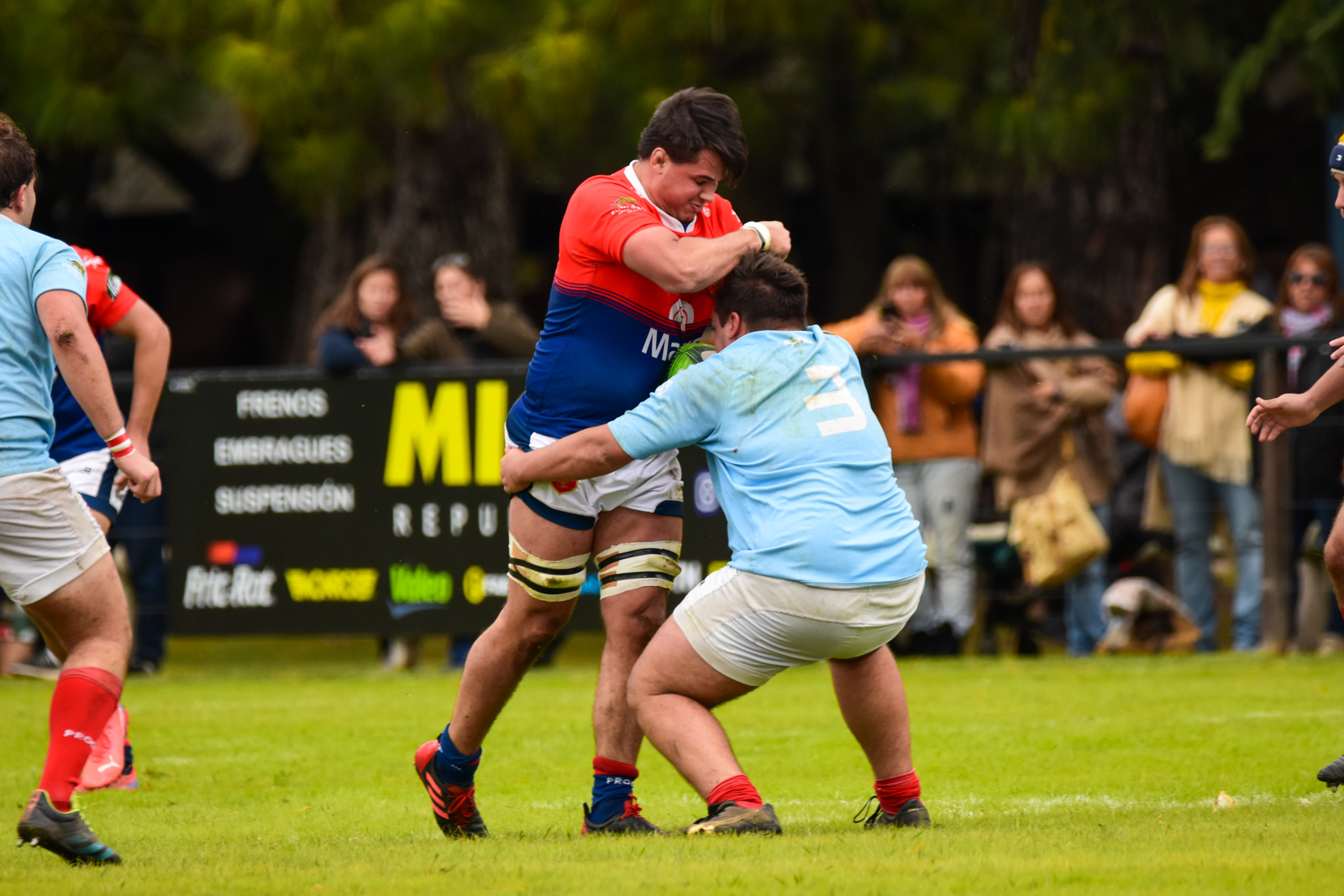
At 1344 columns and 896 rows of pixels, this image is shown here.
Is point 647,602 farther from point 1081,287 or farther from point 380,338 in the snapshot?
point 1081,287

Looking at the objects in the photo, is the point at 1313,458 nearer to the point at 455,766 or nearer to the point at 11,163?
the point at 455,766

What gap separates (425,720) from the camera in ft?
26.4

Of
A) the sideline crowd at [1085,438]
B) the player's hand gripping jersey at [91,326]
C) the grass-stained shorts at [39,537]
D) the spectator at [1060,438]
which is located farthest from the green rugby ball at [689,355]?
the spectator at [1060,438]

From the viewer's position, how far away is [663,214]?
5.04m

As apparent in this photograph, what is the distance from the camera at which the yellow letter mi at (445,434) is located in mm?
10227

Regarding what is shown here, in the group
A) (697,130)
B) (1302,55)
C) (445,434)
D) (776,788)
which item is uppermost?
(1302,55)

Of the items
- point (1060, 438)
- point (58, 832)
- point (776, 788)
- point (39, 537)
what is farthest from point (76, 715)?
point (1060, 438)

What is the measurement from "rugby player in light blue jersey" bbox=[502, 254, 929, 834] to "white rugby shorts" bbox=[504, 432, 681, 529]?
0.23m

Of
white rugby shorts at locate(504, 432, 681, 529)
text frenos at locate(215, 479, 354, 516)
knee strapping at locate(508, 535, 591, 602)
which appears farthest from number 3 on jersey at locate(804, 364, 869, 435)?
text frenos at locate(215, 479, 354, 516)

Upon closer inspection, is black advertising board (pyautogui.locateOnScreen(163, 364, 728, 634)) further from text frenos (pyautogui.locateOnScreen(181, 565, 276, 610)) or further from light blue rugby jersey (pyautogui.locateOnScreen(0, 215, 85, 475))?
light blue rugby jersey (pyautogui.locateOnScreen(0, 215, 85, 475))

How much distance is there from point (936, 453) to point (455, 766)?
548 cm

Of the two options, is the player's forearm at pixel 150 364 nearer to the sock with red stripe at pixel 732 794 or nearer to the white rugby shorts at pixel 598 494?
the white rugby shorts at pixel 598 494

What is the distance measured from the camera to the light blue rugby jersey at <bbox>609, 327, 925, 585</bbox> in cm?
464

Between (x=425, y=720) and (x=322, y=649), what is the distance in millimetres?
4589
